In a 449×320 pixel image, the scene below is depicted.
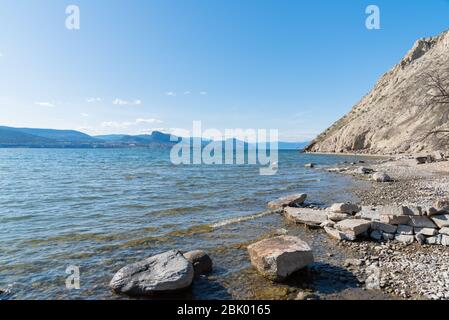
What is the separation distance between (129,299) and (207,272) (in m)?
2.71

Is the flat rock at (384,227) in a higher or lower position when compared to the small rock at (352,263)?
higher

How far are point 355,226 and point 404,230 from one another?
6.27 ft

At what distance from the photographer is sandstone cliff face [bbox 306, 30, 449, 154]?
7556 centimetres

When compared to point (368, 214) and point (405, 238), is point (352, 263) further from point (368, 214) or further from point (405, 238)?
point (368, 214)

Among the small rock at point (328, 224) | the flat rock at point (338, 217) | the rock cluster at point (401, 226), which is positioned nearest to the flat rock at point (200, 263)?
the rock cluster at point (401, 226)

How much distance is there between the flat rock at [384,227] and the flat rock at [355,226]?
22cm

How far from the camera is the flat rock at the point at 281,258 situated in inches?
363

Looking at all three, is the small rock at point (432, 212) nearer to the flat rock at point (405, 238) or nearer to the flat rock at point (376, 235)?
the flat rock at point (405, 238)

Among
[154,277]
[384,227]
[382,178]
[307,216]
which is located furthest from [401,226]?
[382,178]

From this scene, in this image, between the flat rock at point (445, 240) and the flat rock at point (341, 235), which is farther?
the flat rock at point (341, 235)

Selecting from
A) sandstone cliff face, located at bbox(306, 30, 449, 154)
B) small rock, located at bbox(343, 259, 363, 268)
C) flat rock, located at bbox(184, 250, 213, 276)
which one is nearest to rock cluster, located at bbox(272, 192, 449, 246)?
small rock, located at bbox(343, 259, 363, 268)

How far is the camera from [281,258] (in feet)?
30.3
